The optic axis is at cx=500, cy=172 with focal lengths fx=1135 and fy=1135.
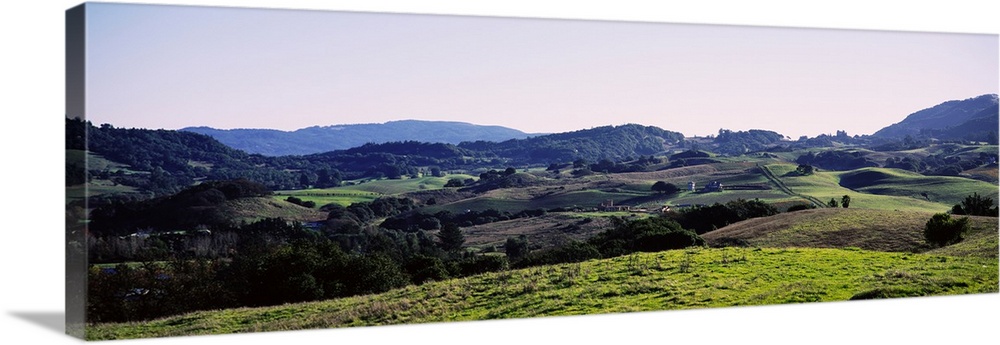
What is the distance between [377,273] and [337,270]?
2.15ft

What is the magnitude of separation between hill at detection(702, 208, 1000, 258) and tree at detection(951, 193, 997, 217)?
0.18m

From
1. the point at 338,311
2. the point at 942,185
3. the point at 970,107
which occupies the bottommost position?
the point at 338,311

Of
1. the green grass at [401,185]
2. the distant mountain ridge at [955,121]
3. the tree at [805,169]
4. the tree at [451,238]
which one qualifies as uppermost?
the distant mountain ridge at [955,121]

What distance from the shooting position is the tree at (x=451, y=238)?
807 inches

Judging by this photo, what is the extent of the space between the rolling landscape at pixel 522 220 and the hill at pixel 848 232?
1.8 inches

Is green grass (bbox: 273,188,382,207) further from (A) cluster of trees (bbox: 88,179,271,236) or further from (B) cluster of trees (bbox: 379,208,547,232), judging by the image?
(B) cluster of trees (bbox: 379,208,547,232)

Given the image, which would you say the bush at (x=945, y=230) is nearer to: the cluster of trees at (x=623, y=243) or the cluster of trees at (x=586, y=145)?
the cluster of trees at (x=623, y=243)

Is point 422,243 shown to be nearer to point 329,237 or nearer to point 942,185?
point 329,237

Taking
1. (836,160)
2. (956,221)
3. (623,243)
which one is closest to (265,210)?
(623,243)

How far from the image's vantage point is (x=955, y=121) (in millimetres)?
20266

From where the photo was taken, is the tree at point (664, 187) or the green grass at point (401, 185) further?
the tree at point (664, 187)

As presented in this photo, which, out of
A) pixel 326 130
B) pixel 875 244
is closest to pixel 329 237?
pixel 326 130

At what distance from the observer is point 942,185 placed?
2128cm

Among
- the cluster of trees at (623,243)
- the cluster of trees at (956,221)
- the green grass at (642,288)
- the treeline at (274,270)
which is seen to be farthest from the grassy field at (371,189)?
the cluster of trees at (956,221)
